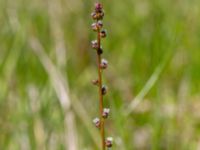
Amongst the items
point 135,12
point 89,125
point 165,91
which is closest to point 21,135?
point 89,125

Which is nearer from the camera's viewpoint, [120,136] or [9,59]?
[120,136]

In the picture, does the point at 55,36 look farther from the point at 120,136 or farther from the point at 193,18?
the point at 120,136

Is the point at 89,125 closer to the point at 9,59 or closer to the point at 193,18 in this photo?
the point at 9,59

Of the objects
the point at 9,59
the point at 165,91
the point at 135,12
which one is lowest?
the point at 165,91

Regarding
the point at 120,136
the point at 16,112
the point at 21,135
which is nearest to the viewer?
the point at 120,136

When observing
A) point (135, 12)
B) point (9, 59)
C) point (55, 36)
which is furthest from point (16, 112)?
point (135, 12)

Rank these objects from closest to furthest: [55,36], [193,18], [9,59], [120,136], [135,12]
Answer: [120,136]
[9,59]
[55,36]
[193,18]
[135,12]

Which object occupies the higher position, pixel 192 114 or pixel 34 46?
pixel 34 46
